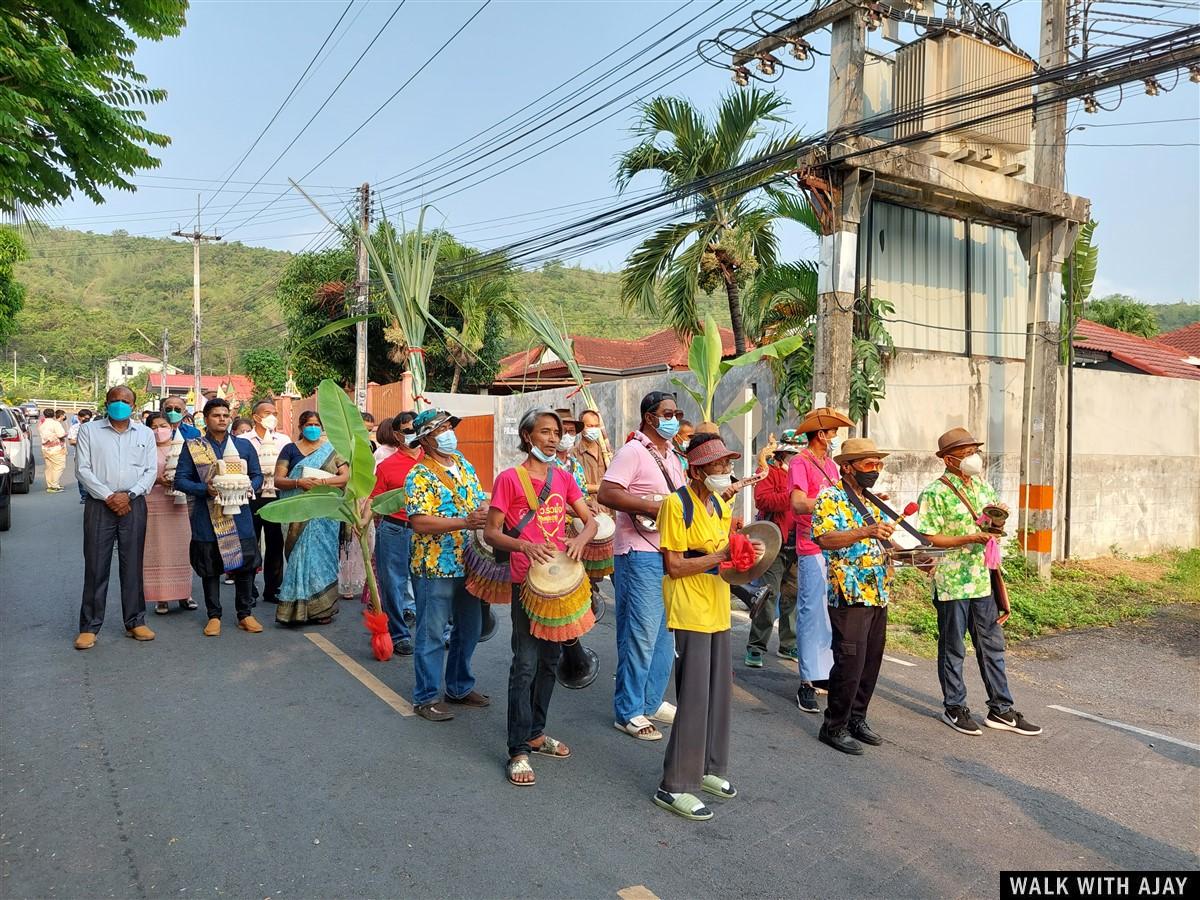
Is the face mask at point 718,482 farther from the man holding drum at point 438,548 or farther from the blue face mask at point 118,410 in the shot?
the blue face mask at point 118,410

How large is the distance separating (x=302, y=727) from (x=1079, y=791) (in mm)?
4256

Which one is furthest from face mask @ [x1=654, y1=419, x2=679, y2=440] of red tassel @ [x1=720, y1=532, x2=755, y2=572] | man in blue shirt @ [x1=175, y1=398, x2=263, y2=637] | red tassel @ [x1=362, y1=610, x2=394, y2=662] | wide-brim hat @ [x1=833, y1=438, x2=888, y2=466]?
man in blue shirt @ [x1=175, y1=398, x2=263, y2=637]

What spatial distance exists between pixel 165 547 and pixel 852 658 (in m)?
5.94

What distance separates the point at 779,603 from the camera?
23.3 ft

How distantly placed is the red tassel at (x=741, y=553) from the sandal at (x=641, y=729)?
1.59 m

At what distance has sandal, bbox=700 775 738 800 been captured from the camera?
4.34 m

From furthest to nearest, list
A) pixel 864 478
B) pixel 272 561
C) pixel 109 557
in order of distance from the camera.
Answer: pixel 272 561 → pixel 109 557 → pixel 864 478

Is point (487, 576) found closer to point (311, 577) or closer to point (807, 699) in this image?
point (807, 699)

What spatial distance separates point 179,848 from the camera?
3.68 m

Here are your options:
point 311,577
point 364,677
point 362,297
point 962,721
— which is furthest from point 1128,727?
point 362,297

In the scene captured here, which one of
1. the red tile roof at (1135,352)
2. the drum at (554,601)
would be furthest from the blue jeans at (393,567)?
the red tile roof at (1135,352)

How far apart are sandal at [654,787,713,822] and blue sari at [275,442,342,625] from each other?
14.3ft

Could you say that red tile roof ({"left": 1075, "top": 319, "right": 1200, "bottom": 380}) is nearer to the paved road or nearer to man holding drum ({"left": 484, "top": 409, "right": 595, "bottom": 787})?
the paved road

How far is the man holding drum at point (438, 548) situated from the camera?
5.21 m
